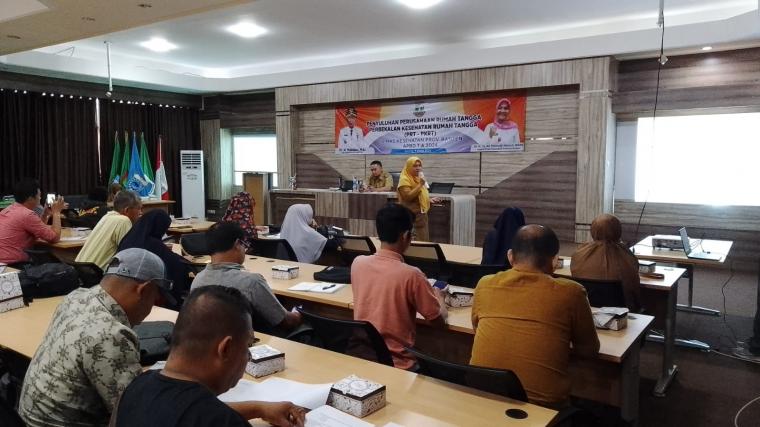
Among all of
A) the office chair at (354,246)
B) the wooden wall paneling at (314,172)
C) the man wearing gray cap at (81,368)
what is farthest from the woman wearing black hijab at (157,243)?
the wooden wall paneling at (314,172)

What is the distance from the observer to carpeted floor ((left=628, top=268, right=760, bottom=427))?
314 cm

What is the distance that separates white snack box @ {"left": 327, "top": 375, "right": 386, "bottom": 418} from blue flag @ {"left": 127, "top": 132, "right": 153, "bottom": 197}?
993 cm

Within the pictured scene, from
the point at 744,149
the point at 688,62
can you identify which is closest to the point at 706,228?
the point at 744,149

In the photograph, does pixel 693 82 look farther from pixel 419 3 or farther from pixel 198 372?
pixel 198 372

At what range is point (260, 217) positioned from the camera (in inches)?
378

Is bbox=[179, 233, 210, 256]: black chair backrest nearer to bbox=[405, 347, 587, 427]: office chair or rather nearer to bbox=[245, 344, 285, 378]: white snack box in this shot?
bbox=[245, 344, 285, 378]: white snack box

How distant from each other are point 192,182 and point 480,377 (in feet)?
34.7

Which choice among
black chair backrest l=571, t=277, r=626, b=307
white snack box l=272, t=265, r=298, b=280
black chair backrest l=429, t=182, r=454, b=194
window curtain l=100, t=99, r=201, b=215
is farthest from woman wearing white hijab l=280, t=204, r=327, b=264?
window curtain l=100, t=99, r=201, b=215

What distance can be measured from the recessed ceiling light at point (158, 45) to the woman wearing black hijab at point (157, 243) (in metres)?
5.98

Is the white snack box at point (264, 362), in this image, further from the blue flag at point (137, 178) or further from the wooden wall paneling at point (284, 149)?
the blue flag at point (137, 178)

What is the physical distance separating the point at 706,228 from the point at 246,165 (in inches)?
343

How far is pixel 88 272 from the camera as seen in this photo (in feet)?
12.4

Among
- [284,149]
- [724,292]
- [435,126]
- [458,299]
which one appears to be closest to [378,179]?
[435,126]

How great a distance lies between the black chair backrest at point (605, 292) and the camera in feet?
10.1
